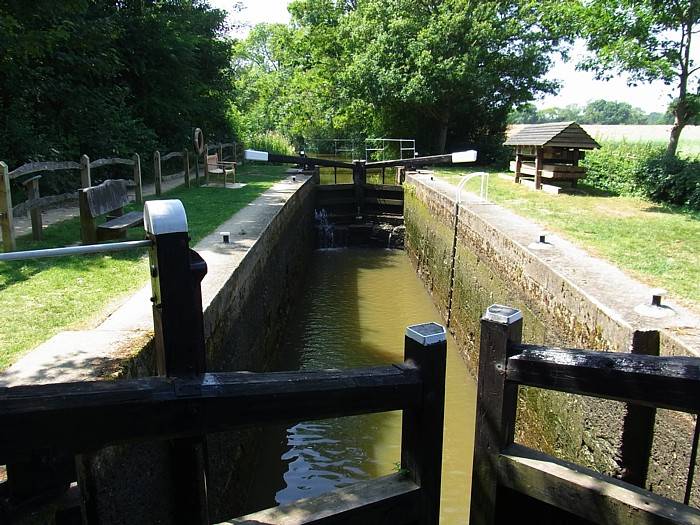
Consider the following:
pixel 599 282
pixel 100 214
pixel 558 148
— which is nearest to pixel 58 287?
pixel 100 214

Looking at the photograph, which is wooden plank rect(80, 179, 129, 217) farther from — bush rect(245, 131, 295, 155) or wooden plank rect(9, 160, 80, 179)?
bush rect(245, 131, 295, 155)

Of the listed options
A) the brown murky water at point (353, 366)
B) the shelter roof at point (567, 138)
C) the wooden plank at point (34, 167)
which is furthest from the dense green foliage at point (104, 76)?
the shelter roof at point (567, 138)

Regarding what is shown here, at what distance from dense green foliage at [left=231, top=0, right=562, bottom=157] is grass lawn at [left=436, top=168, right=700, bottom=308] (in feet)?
27.2

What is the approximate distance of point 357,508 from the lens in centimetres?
180

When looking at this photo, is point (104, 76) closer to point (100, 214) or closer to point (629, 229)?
point (100, 214)

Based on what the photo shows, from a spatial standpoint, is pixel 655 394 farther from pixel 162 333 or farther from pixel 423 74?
pixel 423 74

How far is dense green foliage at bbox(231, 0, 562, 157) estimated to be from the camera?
18.8 metres

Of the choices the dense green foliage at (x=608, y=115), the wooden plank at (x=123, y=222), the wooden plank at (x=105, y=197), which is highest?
the dense green foliage at (x=608, y=115)

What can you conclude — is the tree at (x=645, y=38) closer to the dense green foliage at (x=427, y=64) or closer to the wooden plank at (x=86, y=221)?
the dense green foliage at (x=427, y=64)

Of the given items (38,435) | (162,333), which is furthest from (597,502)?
(38,435)

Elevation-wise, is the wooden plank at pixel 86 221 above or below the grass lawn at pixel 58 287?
above

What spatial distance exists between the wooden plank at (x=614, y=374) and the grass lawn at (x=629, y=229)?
109 inches

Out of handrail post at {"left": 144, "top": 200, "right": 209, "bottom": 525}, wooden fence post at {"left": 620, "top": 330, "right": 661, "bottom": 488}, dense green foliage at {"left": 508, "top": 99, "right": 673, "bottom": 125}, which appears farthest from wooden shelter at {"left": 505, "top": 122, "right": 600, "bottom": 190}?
dense green foliage at {"left": 508, "top": 99, "right": 673, "bottom": 125}

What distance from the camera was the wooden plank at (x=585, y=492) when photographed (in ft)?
5.55
